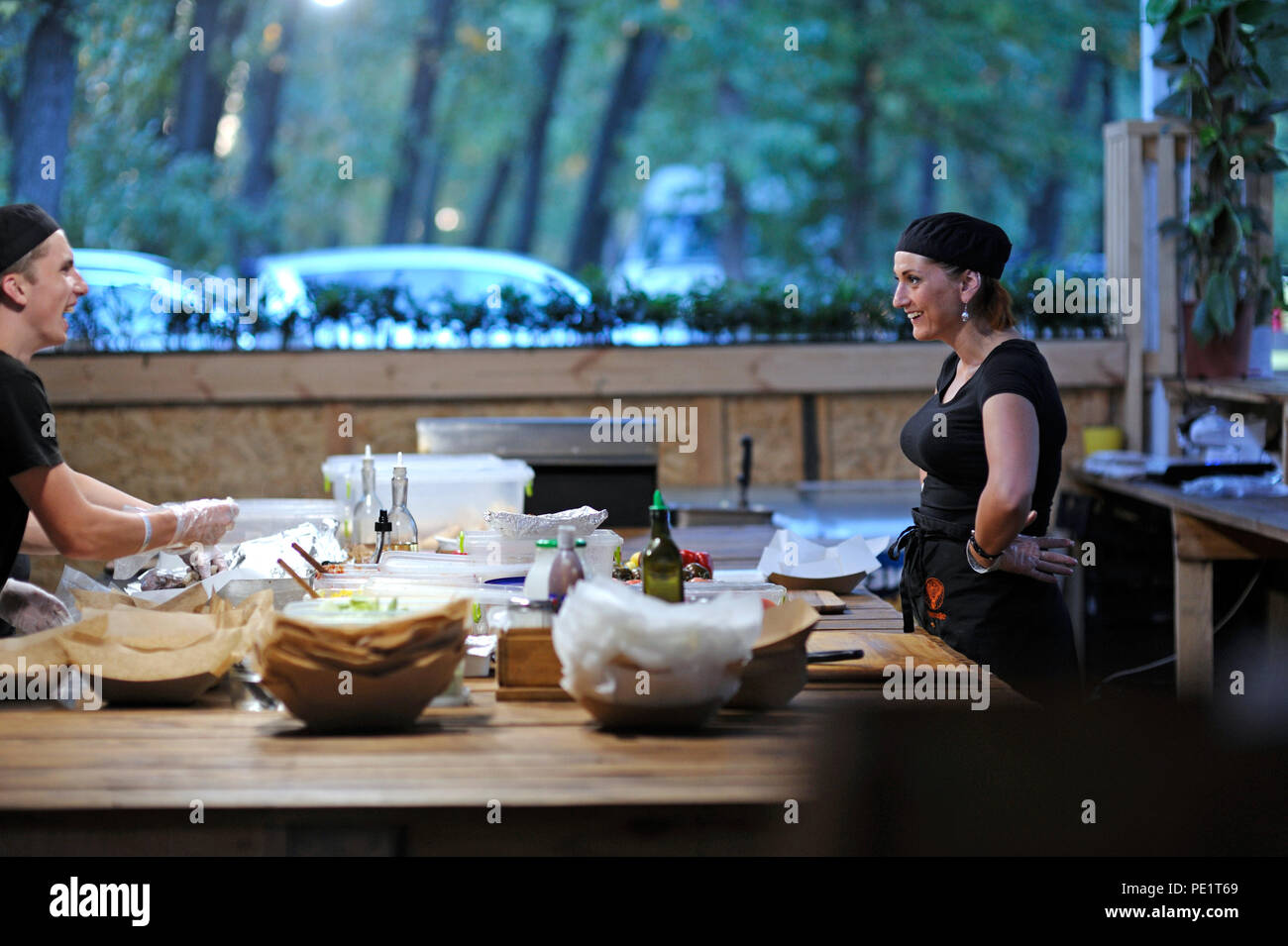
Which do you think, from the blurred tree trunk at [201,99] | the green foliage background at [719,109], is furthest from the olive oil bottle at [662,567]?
the blurred tree trunk at [201,99]

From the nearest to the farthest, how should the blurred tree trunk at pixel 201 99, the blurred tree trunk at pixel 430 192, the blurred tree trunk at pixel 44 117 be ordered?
the blurred tree trunk at pixel 44 117
the blurred tree trunk at pixel 201 99
the blurred tree trunk at pixel 430 192

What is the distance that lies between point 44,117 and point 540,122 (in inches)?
385

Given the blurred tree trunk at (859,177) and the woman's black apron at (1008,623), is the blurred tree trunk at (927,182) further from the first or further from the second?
the woman's black apron at (1008,623)

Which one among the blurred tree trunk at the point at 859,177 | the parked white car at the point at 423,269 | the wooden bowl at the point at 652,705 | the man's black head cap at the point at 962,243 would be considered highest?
the blurred tree trunk at the point at 859,177

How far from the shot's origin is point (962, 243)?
3404 millimetres

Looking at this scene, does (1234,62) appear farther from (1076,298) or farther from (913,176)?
(913,176)

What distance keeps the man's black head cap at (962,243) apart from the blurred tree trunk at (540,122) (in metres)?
14.0

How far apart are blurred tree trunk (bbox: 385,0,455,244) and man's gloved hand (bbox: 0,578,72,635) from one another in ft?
45.9

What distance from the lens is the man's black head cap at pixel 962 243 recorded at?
3410 mm

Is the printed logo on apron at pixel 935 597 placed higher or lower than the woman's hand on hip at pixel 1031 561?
lower

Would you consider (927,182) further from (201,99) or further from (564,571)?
(564,571)

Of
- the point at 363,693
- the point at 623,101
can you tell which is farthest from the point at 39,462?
the point at 623,101

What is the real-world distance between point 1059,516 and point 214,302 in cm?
417
